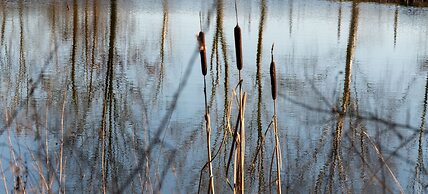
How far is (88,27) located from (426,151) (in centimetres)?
692

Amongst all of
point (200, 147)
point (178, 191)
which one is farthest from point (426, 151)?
point (178, 191)

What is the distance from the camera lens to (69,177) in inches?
164

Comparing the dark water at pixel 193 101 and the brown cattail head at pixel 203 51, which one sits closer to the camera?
the brown cattail head at pixel 203 51

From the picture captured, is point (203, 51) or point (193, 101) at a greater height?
point (203, 51)

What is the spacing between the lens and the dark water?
4.29 meters

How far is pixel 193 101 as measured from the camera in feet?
21.3

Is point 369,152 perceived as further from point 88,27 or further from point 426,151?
point 88,27

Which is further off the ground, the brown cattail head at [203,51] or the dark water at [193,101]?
the brown cattail head at [203,51]

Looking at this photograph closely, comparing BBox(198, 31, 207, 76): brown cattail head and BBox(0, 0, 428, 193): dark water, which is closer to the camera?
BBox(198, 31, 207, 76): brown cattail head

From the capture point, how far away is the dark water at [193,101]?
4293 millimetres

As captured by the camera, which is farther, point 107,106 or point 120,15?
point 120,15

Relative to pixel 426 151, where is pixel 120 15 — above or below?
above

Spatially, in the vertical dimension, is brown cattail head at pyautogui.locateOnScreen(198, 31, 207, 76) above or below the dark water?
above

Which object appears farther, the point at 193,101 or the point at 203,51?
the point at 193,101
